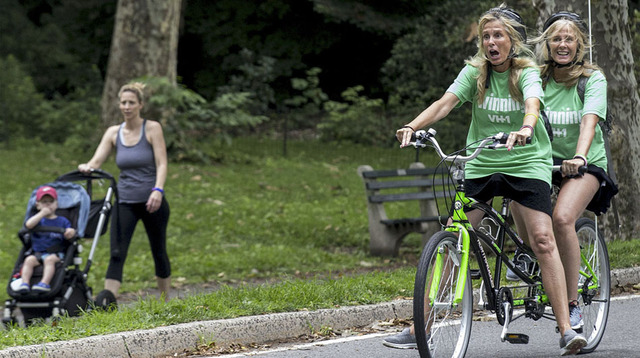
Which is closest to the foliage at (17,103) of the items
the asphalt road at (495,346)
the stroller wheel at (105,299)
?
the stroller wheel at (105,299)

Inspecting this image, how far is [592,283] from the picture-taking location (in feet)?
19.8

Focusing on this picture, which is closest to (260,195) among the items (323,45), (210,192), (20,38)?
(210,192)

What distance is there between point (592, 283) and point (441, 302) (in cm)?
151

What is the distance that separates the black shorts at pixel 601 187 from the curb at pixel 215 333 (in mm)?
1592

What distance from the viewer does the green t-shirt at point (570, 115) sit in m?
5.80

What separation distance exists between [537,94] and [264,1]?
79.2 feet

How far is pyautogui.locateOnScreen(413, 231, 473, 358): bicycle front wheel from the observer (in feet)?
15.7

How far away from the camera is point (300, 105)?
92.7 feet

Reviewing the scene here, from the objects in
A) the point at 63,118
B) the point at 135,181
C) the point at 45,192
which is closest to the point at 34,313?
the point at 45,192

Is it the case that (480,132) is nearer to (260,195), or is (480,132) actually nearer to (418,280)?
(418,280)

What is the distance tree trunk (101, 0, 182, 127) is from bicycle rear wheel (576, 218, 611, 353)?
13333 mm

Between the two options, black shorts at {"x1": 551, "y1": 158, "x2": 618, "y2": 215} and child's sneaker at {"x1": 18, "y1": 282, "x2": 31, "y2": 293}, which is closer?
black shorts at {"x1": 551, "y1": 158, "x2": 618, "y2": 215}

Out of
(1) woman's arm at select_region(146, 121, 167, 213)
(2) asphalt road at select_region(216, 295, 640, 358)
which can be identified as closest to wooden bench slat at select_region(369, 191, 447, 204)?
(1) woman's arm at select_region(146, 121, 167, 213)

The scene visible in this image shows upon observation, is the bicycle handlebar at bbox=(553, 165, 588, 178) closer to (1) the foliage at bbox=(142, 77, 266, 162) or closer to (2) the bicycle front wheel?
(2) the bicycle front wheel
